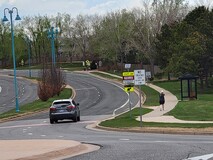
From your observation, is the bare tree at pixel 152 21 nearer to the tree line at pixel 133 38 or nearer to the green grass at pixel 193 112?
the tree line at pixel 133 38

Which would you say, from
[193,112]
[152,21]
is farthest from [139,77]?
[152,21]

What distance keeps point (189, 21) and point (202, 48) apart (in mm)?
11420

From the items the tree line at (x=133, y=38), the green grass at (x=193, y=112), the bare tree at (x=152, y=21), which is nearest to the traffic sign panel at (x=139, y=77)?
the green grass at (x=193, y=112)

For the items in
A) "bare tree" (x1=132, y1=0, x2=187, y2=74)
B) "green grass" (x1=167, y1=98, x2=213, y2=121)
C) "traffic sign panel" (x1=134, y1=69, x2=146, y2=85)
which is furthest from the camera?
"bare tree" (x1=132, y1=0, x2=187, y2=74)

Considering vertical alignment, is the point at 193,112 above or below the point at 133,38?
below

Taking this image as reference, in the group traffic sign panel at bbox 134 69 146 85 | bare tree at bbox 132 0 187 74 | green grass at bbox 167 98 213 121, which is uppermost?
bare tree at bbox 132 0 187 74

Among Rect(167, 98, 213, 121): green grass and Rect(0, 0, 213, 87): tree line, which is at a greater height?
Rect(0, 0, 213, 87): tree line

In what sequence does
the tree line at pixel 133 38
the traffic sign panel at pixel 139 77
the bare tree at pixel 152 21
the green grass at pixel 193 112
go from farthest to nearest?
the bare tree at pixel 152 21 < the tree line at pixel 133 38 < the green grass at pixel 193 112 < the traffic sign panel at pixel 139 77

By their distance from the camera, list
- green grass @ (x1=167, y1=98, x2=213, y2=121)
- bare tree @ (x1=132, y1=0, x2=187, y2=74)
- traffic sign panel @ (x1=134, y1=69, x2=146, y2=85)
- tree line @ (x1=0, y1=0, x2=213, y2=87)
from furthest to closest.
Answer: bare tree @ (x1=132, y1=0, x2=187, y2=74) < tree line @ (x1=0, y1=0, x2=213, y2=87) < green grass @ (x1=167, y1=98, x2=213, y2=121) < traffic sign panel @ (x1=134, y1=69, x2=146, y2=85)

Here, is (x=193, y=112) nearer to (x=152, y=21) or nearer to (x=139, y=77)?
(x=139, y=77)

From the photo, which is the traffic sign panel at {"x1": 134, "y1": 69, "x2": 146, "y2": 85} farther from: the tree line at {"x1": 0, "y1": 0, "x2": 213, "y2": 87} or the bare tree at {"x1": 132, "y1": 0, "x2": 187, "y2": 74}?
the bare tree at {"x1": 132, "y1": 0, "x2": 187, "y2": 74}

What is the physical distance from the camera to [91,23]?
465ft

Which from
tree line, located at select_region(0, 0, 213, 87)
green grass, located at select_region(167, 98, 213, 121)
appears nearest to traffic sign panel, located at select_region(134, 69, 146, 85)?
green grass, located at select_region(167, 98, 213, 121)

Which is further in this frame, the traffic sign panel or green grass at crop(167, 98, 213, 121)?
green grass at crop(167, 98, 213, 121)
